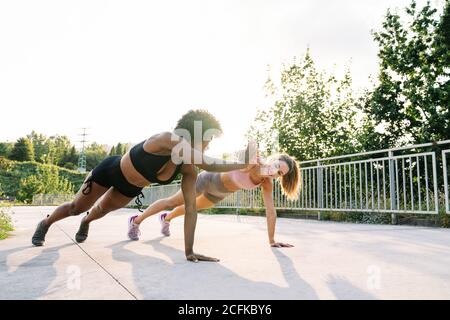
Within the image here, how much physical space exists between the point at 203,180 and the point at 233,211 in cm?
777

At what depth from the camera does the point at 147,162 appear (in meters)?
2.75

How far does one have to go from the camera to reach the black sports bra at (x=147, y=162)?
273 centimetres

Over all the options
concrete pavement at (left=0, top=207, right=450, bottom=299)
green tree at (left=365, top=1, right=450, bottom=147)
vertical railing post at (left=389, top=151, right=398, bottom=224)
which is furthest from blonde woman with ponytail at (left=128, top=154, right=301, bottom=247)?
green tree at (left=365, top=1, right=450, bottom=147)

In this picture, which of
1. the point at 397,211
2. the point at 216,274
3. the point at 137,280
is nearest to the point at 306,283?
the point at 216,274

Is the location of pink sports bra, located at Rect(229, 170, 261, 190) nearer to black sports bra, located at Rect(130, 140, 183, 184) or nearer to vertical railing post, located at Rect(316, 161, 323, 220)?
black sports bra, located at Rect(130, 140, 183, 184)

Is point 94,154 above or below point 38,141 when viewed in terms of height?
below

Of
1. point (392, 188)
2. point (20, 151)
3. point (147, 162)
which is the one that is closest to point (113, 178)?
point (147, 162)

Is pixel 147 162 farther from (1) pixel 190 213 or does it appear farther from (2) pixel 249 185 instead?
(2) pixel 249 185

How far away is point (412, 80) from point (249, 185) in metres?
8.32

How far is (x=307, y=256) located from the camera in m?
2.57

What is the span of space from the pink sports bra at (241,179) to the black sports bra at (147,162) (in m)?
1.18

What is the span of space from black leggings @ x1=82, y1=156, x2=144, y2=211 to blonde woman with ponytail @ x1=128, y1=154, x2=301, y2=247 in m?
0.82

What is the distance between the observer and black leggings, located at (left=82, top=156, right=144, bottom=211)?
2984 mm
